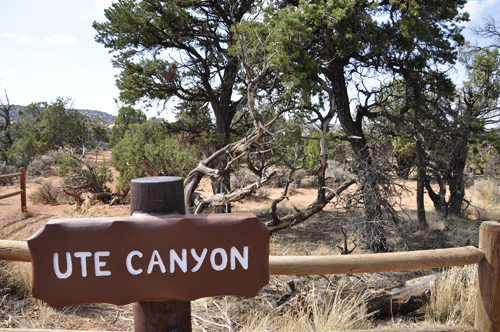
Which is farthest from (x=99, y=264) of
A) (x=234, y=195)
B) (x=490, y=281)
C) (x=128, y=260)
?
(x=234, y=195)

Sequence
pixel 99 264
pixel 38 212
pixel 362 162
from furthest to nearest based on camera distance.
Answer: pixel 38 212
pixel 362 162
pixel 99 264

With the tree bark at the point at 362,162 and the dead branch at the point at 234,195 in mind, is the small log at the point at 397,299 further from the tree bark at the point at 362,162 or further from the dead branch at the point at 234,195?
the dead branch at the point at 234,195

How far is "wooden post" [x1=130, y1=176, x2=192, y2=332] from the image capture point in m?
1.29

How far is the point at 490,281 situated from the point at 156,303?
6.53 feet

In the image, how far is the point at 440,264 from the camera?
2.14m

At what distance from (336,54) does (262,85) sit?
193 centimetres

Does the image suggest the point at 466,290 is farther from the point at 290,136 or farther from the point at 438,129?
the point at 290,136

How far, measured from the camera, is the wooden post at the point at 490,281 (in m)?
2.05

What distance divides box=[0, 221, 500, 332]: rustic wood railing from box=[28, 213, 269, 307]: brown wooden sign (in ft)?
3.06

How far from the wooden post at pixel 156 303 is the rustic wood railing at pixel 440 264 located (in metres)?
0.90

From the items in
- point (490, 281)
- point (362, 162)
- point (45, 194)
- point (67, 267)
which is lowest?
point (45, 194)

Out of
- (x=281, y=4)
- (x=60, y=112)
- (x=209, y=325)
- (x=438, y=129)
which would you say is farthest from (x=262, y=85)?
(x=60, y=112)

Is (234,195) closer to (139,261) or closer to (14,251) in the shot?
(14,251)

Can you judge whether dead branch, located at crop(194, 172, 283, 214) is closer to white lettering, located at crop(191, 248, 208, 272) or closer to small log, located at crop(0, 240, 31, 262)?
small log, located at crop(0, 240, 31, 262)
